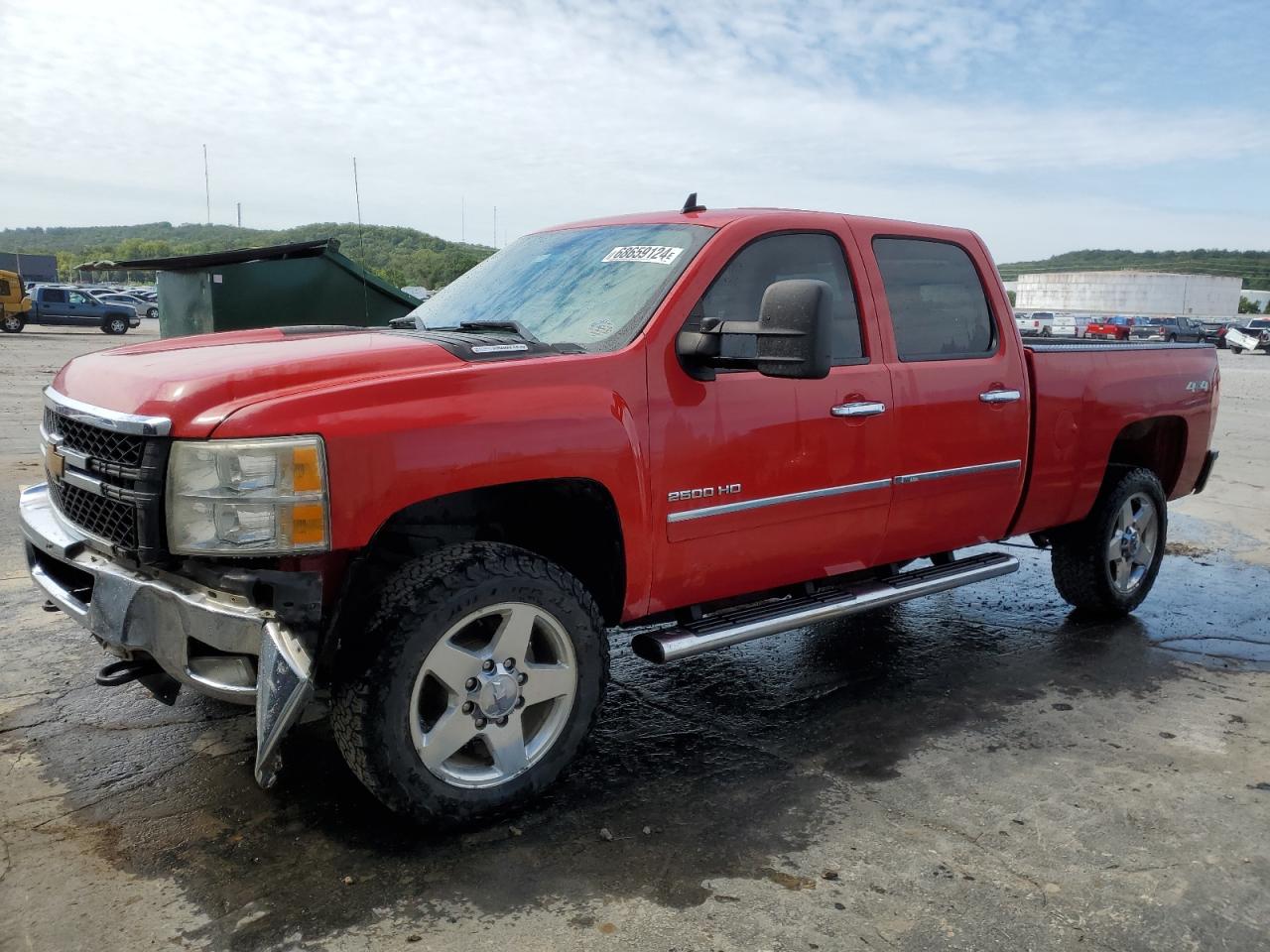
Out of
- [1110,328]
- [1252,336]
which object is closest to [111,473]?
[1252,336]

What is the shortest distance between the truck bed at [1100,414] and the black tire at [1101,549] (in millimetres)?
160

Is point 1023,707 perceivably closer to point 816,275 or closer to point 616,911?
point 816,275

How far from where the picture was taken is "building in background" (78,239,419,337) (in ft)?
34.4

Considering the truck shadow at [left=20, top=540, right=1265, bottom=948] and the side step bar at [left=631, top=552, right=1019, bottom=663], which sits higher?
the side step bar at [left=631, top=552, right=1019, bottom=663]

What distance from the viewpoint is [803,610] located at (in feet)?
12.7

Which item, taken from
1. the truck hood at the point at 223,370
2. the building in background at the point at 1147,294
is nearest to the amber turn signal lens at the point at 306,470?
the truck hood at the point at 223,370

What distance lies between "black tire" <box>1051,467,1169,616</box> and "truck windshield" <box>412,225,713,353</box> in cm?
279

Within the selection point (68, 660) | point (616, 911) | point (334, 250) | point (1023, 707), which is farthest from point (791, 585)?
point (334, 250)

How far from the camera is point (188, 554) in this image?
2.78 m

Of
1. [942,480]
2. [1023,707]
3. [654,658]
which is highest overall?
[942,480]

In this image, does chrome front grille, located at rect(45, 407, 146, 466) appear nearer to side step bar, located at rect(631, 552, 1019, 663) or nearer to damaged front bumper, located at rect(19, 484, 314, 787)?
damaged front bumper, located at rect(19, 484, 314, 787)

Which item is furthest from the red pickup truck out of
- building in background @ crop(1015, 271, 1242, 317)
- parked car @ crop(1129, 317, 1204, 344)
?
building in background @ crop(1015, 271, 1242, 317)

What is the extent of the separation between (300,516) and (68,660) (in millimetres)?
2381

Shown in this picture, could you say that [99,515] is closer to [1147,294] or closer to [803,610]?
[803,610]
